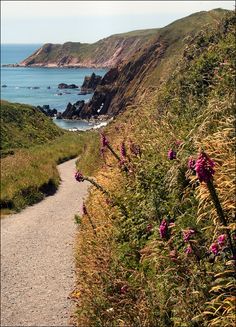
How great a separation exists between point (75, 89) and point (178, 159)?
13496cm

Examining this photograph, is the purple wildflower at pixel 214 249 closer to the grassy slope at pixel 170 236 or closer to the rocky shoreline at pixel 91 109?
the grassy slope at pixel 170 236

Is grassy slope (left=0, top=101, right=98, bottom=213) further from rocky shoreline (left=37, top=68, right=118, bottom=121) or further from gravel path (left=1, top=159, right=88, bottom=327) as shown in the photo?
rocky shoreline (left=37, top=68, right=118, bottom=121)

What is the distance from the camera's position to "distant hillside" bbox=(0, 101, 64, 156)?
3729cm

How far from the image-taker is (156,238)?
22.7 ft

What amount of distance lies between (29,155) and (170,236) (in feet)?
69.9

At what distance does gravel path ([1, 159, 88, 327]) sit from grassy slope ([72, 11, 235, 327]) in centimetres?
142

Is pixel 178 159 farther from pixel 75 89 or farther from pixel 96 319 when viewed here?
pixel 75 89

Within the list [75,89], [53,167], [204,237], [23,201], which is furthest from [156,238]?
[75,89]

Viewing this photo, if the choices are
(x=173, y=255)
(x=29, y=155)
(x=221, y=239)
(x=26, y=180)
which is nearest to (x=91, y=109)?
(x=29, y=155)

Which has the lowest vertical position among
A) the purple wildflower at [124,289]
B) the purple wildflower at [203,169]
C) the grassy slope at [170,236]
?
the purple wildflower at [124,289]

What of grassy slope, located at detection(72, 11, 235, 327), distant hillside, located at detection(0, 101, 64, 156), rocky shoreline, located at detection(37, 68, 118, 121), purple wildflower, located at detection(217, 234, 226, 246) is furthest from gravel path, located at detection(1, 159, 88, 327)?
rocky shoreline, located at detection(37, 68, 118, 121)

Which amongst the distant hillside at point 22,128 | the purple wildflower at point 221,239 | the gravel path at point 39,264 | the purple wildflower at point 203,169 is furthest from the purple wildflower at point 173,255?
the distant hillside at point 22,128

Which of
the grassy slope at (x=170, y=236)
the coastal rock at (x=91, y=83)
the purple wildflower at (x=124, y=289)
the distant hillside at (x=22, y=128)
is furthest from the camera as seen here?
the coastal rock at (x=91, y=83)

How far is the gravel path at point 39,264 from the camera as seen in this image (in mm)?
10102
